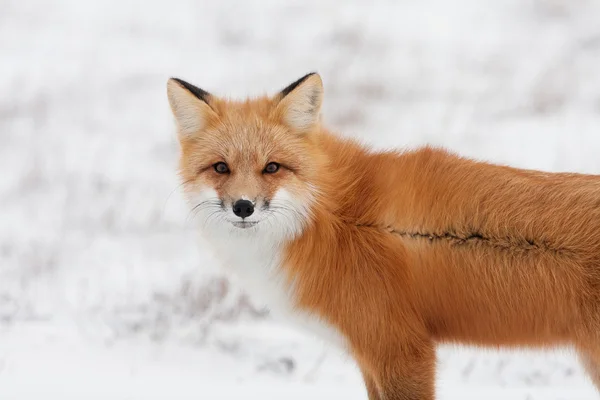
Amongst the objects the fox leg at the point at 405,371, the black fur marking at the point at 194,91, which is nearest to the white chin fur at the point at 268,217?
the black fur marking at the point at 194,91

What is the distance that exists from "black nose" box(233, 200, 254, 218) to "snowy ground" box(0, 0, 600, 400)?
135cm

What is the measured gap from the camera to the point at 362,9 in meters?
7.32

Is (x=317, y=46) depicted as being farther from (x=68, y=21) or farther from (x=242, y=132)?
→ (x=242, y=132)

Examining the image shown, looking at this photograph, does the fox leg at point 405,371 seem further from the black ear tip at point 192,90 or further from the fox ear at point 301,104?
the black ear tip at point 192,90

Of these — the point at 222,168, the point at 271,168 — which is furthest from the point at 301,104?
the point at 222,168

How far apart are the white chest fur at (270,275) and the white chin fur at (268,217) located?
43 mm

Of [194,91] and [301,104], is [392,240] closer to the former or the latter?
[301,104]

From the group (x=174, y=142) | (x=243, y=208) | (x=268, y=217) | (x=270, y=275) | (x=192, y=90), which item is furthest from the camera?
(x=174, y=142)

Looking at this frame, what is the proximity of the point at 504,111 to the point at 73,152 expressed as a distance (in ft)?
12.8

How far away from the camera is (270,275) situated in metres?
2.89

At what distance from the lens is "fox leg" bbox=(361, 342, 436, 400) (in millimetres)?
2699

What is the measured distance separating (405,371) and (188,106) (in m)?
1.43

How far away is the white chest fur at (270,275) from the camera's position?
9.33 ft

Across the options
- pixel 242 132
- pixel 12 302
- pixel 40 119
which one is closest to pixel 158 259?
pixel 12 302
